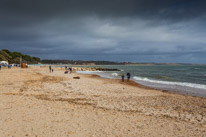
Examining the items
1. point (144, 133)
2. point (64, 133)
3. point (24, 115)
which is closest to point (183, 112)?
point (144, 133)

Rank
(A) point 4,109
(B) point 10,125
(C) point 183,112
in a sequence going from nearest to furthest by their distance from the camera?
(B) point 10,125 → (A) point 4,109 → (C) point 183,112

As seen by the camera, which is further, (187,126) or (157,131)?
(187,126)

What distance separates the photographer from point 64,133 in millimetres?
4805

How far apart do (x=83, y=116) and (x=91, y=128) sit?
4.01 ft

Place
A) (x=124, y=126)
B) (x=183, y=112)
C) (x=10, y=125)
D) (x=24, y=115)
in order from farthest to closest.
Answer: (x=183, y=112), (x=24, y=115), (x=124, y=126), (x=10, y=125)

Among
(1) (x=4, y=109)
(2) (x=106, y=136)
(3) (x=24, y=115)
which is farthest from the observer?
(1) (x=4, y=109)

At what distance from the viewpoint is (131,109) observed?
24.9 feet

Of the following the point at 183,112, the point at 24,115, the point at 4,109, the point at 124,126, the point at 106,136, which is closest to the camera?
the point at 106,136

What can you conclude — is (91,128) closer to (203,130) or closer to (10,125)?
(10,125)

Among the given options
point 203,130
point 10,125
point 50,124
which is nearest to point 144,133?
point 203,130

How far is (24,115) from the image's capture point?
620cm

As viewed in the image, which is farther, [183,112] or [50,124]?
[183,112]

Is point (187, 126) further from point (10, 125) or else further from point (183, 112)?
point (10, 125)

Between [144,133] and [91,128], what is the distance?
5.90 feet
